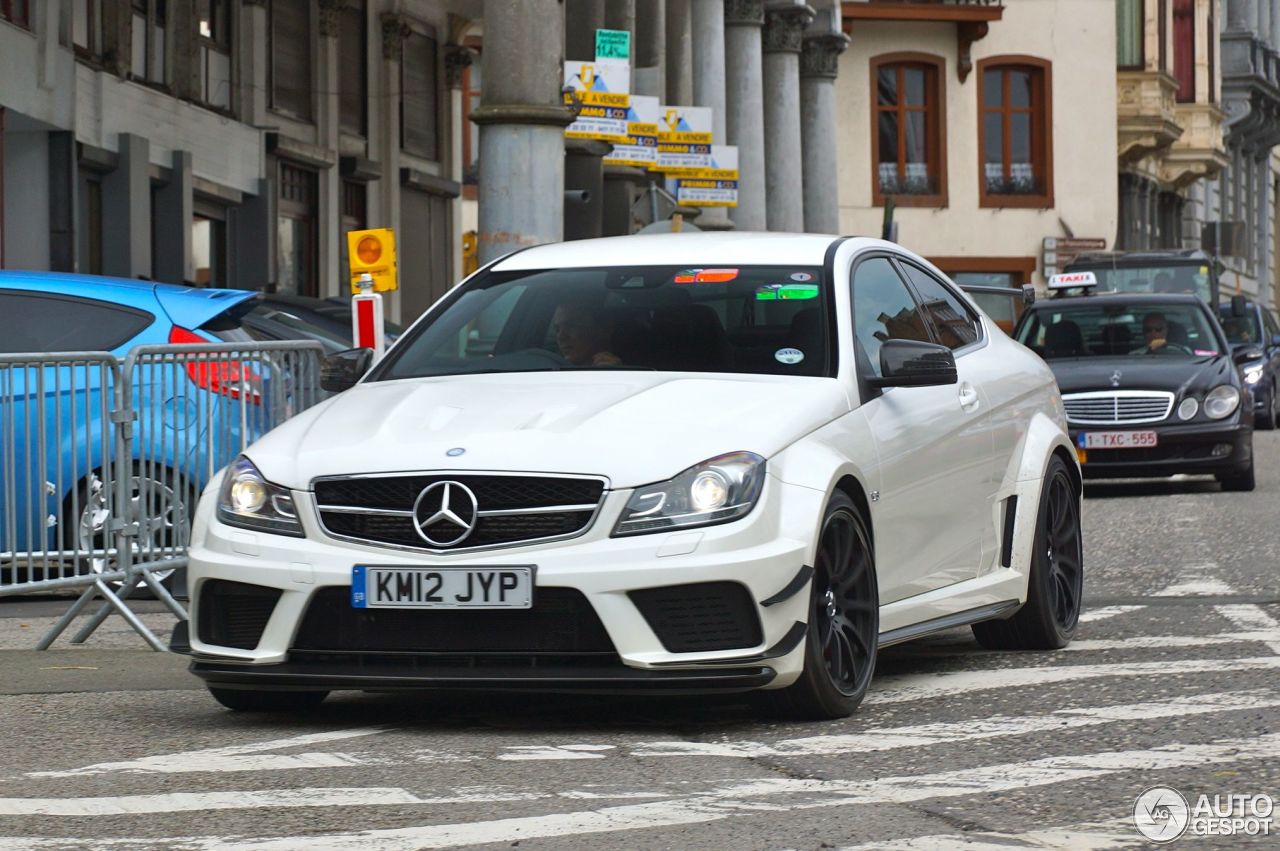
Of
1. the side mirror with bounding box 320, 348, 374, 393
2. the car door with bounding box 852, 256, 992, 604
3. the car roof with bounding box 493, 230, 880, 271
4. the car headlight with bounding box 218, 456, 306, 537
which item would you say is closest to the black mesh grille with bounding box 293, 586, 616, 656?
the car headlight with bounding box 218, 456, 306, 537

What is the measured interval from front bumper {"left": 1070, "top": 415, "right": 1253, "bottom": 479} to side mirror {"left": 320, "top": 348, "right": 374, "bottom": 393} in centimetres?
1156

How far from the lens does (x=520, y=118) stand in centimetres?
1833

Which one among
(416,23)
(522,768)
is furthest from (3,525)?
(416,23)

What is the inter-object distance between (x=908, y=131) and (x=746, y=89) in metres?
16.9

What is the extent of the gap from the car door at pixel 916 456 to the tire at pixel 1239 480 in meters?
11.0

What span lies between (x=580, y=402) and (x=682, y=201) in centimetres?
2167

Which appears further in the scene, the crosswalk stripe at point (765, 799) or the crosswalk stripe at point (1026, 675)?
the crosswalk stripe at point (1026, 675)

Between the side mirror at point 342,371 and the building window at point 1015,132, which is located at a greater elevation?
the building window at point 1015,132

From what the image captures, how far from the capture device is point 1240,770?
609 centimetres

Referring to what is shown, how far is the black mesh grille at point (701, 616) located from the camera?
666cm

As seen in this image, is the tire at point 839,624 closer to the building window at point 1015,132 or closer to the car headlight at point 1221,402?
the car headlight at point 1221,402

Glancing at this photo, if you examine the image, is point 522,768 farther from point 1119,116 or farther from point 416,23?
point 1119,116

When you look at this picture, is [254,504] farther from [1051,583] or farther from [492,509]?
[1051,583]

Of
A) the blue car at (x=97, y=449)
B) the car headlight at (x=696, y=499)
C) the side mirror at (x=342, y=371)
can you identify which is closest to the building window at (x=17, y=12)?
the blue car at (x=97, y=449)
